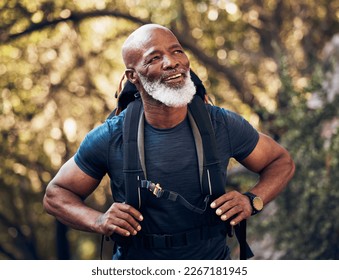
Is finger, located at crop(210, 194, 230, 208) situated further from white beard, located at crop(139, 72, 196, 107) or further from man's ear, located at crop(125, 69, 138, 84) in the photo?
man's ear, located at crop(125, 69, 138, 84)

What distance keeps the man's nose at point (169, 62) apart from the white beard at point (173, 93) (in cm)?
7

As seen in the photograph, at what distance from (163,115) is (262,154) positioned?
513 millimetres

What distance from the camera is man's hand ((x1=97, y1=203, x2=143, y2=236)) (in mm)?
2994

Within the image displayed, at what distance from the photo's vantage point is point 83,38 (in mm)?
9156

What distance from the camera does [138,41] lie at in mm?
3135

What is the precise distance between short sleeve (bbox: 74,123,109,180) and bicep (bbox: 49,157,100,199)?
0.08 ft

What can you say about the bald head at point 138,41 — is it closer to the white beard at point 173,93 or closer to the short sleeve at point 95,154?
the white beard at point 173,93

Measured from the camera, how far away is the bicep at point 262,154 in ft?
10.9

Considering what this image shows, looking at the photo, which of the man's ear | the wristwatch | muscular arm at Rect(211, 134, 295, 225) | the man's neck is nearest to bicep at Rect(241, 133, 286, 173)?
muscular arm at Rect(211, 134, 295, 225)

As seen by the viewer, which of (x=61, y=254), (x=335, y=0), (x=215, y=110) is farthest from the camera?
(x=61, y=254)
